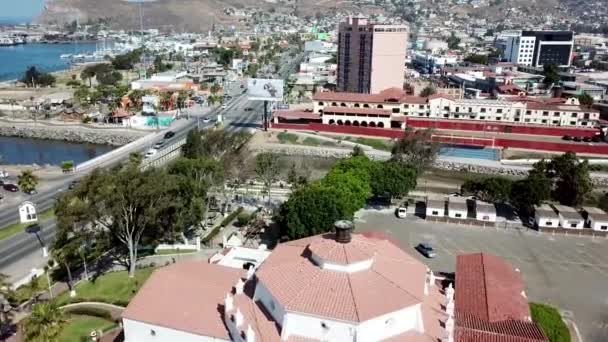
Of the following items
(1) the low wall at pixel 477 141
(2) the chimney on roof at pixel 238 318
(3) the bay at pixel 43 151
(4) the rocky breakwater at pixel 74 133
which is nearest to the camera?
(2) the chimney on roof at pixel 238 318

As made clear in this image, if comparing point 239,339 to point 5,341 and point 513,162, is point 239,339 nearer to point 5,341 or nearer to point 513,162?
point 5,341

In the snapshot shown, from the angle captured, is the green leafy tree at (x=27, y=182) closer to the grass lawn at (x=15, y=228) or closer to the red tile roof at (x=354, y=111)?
the grass lawn at (x=15, y=228)

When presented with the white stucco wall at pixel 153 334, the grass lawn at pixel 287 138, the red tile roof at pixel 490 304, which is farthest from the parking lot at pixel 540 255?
the grass lawn at pixel 287 138

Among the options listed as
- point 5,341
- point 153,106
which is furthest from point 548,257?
point 153,106

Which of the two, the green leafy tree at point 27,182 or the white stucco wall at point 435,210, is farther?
the green leafy tree at point 27,182

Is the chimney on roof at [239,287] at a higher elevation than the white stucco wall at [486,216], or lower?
higher

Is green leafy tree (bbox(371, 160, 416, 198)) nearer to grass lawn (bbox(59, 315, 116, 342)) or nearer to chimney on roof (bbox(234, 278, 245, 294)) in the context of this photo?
chimney on roof (bbox(234, 278, 245, 294))
